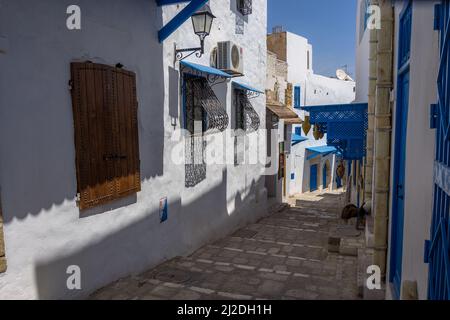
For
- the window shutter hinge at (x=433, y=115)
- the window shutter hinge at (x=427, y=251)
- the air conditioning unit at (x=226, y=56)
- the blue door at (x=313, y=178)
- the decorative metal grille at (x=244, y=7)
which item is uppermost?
the decorative metal grille at (x=244, y=7)

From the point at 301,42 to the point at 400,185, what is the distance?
20.0 metres

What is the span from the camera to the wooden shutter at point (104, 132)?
4.39m

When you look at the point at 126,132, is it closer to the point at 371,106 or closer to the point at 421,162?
the point at 421,162

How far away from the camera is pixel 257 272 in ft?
19.9

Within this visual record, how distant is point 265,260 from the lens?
693 centimetres

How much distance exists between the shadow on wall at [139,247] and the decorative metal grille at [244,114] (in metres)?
2.01

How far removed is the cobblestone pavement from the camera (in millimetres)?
4832

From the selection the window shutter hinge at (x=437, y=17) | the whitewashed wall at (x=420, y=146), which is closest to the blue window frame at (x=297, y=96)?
the whitewashed wall at (x=420, y=146)

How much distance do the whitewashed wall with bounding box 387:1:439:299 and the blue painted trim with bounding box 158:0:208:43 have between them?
341 cm

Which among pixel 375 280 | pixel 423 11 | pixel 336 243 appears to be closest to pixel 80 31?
pixel 423 11

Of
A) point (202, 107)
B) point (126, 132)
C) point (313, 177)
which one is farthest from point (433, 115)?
point (313, 177)

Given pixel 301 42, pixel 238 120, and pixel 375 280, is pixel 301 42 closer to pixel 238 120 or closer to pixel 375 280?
pixel 238 120

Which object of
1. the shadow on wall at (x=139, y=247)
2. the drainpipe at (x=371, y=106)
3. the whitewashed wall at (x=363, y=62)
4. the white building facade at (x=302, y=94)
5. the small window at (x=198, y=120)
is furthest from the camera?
the white building facade at (x=302, y=94)

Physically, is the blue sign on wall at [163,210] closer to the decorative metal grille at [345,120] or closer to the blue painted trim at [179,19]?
the blue painted trim at [179,19]
